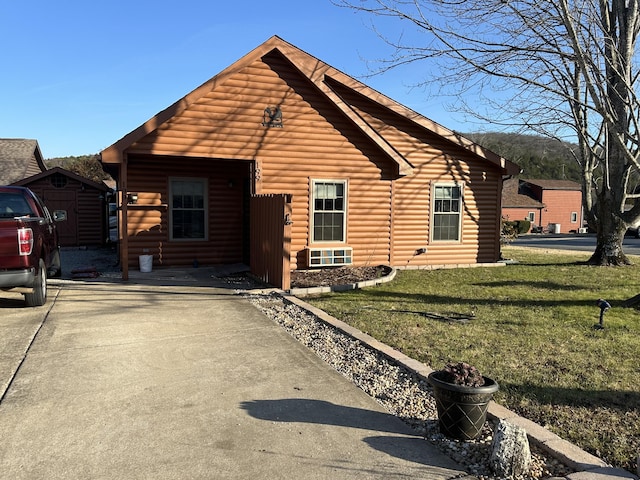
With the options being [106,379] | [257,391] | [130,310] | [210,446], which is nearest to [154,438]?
[210,446]

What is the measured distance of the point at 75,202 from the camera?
1761 centimetres

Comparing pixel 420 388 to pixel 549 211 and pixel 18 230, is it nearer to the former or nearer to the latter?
pixel 18 230

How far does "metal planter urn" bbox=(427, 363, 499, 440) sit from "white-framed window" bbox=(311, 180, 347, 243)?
8.13 metres

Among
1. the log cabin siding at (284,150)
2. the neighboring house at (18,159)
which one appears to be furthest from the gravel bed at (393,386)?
the neighboring house at (18,159)

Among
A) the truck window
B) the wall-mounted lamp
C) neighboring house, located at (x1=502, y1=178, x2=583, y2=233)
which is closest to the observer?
the truck window

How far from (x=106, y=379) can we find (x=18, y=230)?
10.4ft

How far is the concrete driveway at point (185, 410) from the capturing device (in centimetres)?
294

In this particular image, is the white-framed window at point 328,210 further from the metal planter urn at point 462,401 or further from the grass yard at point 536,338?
the metal planter urn at point 462,401

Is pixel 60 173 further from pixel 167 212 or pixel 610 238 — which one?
pixel 610 238

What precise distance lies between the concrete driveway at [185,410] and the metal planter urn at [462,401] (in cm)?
25

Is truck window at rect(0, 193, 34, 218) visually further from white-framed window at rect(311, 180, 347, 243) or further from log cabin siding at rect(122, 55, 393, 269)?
white-framed window at rect(311, 180, 347, 243)

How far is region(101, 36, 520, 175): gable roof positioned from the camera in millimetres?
9336

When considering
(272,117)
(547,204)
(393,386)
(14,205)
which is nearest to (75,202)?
(14,205)

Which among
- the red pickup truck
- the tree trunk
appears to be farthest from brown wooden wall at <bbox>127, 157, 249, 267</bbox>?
the tree trunk
